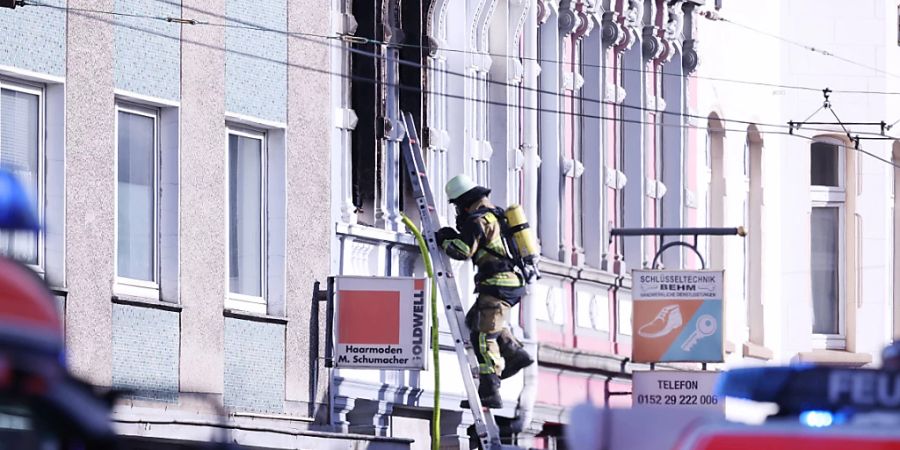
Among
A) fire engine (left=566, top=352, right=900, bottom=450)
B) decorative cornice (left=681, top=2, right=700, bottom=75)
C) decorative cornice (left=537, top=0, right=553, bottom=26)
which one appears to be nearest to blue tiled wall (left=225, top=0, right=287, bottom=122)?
decorative cornice (left=537, top=0, right=553, bottom=26)

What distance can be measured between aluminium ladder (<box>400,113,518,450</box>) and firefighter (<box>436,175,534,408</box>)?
12cm

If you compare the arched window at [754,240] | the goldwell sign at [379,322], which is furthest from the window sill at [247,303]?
the arched window at [754,240]

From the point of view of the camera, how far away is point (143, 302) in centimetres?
1748

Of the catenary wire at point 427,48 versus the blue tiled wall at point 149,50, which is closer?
the blue tiled wall at point 149,50

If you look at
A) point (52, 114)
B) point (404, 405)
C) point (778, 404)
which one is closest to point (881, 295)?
point (404, 405)

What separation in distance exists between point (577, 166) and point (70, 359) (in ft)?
37.0

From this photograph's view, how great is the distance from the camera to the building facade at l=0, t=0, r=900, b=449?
17031 mm

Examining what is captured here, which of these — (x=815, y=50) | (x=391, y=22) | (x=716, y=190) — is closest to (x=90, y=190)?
(x=391, y=22)

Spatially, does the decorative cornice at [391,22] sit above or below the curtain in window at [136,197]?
above

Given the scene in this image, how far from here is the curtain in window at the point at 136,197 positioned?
17.7 meters

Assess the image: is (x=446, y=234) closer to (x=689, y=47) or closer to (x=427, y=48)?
(x=427, y=48)

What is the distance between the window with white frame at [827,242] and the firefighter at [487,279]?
14.5 m

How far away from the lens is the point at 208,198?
60.6ft

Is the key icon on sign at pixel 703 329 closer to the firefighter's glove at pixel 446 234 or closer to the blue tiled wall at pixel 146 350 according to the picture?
the firefighter's glove at pixel 446 234
